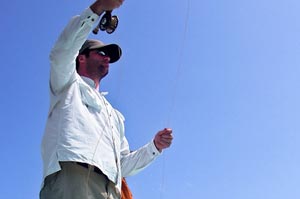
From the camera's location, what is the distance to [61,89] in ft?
10.8

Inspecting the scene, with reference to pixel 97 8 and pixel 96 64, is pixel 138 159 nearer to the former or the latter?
pixel 96 64

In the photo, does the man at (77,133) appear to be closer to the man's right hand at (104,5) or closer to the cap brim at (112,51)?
the man's right hand at (104,5)

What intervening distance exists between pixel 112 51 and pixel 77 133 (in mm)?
1095

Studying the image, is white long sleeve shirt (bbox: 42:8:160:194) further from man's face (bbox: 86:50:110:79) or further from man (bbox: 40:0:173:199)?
man's face (bbox: 86:50:110:79)

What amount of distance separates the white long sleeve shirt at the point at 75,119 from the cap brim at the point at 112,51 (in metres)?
0.42

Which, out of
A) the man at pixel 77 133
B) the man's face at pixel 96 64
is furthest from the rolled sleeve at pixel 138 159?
the man's face at pixel 96 64

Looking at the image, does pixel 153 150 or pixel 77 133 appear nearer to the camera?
pixel 77 133

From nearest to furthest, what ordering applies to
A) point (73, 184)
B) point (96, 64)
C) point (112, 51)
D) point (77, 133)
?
point (73, 184) < point (77, 133) < point (96, 64) < point (112, 51)

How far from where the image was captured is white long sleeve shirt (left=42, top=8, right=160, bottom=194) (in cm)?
299

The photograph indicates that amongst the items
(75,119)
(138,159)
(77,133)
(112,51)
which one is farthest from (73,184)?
(112,51)

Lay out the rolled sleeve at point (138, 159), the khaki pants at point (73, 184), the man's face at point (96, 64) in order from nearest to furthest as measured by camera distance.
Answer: the khaki pants at point (73, 184)
the man's face at point (96, 64)
the rolled sleeve at point (138, 159)

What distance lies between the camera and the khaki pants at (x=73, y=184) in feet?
9.56

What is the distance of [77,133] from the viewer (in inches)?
121

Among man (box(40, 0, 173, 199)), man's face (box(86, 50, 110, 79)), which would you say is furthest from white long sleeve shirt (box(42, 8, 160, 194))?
man's face (box(86, 50, 110, 79))
